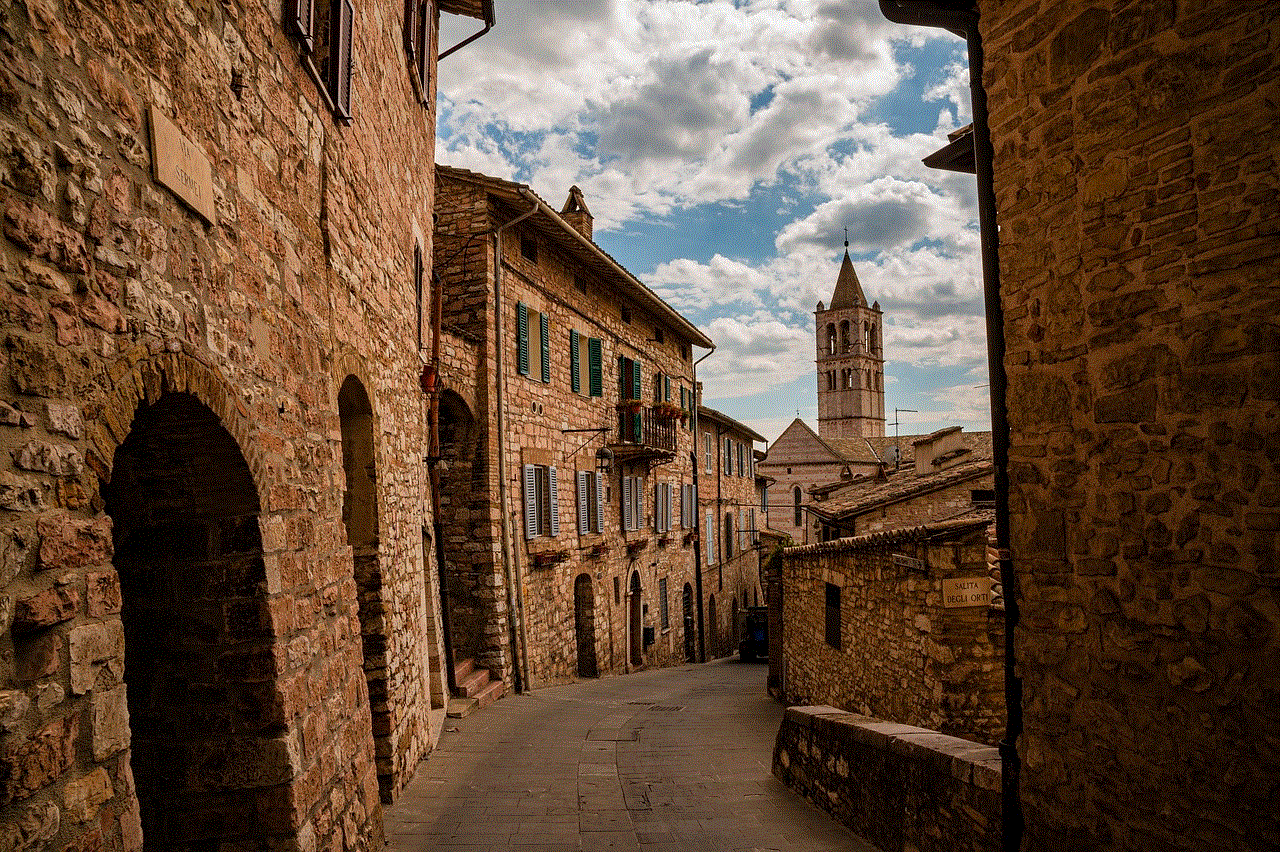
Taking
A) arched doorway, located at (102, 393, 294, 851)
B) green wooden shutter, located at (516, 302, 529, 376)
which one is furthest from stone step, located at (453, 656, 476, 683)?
arched doorway, located at (102, 393, 294, 851)

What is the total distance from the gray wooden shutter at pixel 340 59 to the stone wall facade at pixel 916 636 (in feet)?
21.2

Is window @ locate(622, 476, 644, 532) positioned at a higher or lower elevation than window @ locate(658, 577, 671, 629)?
higher

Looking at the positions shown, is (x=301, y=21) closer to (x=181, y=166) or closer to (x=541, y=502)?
(x=181, y=166)

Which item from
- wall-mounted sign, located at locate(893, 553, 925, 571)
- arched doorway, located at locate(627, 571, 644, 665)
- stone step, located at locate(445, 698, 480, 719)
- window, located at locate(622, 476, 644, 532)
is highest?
window, located at locate(622, 476, 644, 532)

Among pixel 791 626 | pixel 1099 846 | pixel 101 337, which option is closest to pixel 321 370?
pixel 101 337

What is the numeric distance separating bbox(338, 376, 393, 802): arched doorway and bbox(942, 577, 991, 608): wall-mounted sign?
5315mm

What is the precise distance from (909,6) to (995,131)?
0.98 metres

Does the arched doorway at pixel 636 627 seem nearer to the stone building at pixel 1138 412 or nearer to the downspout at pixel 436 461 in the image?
the downspout at pixel 436 461

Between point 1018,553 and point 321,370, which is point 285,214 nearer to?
point 321,370

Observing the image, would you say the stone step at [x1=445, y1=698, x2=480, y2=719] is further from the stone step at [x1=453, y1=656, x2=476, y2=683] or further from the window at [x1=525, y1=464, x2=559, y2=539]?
the window at [x1=525, y1=464, x2=559, y2=539]

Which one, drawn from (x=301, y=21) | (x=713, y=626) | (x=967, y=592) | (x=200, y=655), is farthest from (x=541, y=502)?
(x=713, y=626)

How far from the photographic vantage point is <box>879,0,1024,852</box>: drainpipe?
15.4 ft

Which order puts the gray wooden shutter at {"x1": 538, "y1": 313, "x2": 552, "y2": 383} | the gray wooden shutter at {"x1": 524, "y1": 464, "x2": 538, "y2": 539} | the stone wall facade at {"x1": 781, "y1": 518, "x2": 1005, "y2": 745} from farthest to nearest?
the gray wooden shutter at {"x1": 538, "y1": 313, "x2": 552, "y2": 383} < the gray wooden shutter at {"x1": 524, "y1": 464, "x2": 538, "y2": 539} < the stone wall facade at {"x1": 781, "y1": 518, "x2": 1005, "y2": 745}

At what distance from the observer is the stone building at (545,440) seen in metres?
12.4
